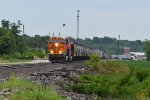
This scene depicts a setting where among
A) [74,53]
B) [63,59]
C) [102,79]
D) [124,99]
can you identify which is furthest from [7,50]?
[124,99]

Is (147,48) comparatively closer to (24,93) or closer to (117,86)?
(117,86)

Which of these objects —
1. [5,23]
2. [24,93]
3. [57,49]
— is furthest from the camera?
[5,23]

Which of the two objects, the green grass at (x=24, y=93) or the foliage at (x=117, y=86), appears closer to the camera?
the green grass at (x=24, y=93)

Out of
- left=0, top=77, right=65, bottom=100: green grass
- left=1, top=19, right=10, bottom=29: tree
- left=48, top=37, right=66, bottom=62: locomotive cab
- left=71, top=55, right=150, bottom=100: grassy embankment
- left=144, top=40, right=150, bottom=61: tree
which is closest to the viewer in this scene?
left=0, top=77, right=65, bottom=100: green grass

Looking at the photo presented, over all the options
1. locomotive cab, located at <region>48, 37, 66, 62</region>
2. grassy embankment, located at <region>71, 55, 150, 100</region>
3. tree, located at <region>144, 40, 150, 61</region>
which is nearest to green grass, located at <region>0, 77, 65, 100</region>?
grassy embankment, located at <region>71, 55, 150, 100</region>

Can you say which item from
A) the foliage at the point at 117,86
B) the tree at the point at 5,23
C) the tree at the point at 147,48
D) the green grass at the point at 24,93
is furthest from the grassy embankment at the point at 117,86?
the tree at the point at 147,48

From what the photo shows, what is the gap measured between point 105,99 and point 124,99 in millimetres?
1810

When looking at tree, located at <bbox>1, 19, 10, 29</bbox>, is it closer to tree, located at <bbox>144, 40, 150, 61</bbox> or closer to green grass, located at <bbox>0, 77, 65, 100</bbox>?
tree, located at <bbox>144, 40, 150, 61</bbox>

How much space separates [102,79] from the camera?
3750 centimetres

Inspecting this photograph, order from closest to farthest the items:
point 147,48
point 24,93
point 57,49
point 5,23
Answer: point 24,93 < point 57,49 < point 5,23 < point 147,48

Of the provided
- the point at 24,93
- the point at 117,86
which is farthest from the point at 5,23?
the point at 24,93

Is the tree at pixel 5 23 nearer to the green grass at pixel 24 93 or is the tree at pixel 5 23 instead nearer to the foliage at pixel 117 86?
the foliage at pixel 117 86

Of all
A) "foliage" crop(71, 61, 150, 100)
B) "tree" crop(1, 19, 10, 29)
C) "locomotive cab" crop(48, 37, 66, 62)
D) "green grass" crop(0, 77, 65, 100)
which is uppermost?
"tree" crop(1, 19, 10, 29)

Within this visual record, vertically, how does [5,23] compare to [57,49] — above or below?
above
